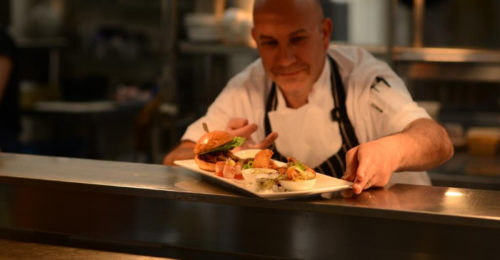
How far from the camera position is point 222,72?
4512mm

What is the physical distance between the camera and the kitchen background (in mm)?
3893

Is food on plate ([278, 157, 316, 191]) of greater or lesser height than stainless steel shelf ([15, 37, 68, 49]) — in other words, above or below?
below

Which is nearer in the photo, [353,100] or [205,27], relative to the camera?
[353,100]

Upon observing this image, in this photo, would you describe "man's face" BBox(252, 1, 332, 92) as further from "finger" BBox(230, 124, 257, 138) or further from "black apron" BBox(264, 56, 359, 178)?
"finger" BBox(230, 124, 257, 138)

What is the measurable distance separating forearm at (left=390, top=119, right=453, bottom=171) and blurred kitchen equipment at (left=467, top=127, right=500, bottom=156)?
183 centimetres

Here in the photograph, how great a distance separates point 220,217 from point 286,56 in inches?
31.4

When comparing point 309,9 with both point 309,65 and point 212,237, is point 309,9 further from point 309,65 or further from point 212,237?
point 212,237

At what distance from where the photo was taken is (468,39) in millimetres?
4574

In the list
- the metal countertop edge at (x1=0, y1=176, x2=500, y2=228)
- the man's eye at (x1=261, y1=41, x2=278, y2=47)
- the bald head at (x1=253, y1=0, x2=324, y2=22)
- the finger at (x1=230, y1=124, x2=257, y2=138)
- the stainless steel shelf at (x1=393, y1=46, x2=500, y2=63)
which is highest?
the bald head at (x1=253, y1=0, x2=324, y2=22)

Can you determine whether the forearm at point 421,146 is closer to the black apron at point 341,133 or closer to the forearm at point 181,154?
the black apron at point 341,133

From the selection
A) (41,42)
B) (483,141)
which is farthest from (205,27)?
(41,42)

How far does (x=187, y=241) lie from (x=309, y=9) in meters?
0.92

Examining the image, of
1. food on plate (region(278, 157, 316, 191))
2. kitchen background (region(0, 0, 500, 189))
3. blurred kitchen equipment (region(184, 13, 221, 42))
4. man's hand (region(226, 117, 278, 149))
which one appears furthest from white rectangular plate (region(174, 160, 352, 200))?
blurred kitchen equipment (region(184, 13, 221, 42))

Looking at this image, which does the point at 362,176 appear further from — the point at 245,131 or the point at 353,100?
the point at 353,100
